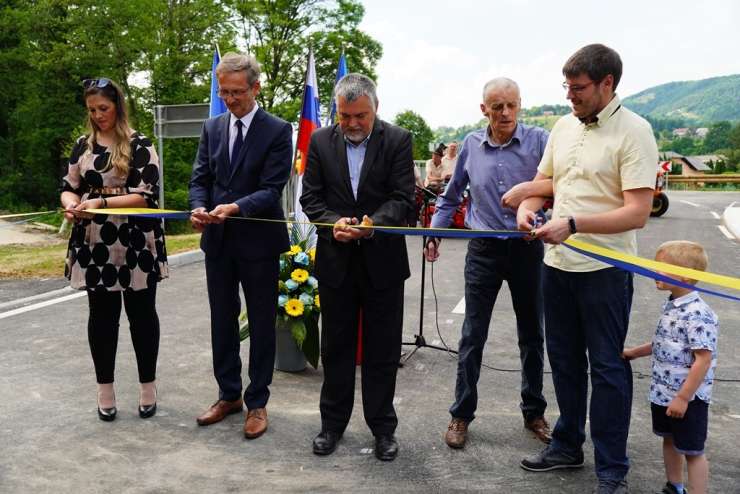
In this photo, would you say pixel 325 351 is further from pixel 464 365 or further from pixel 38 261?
pixel 38 261

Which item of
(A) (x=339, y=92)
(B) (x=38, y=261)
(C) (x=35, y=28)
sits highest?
(C) (x=35, y=28)

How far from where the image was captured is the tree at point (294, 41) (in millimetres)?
35000

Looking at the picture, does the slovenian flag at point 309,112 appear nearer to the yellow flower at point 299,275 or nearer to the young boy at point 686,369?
the yellow flower at point 299,275

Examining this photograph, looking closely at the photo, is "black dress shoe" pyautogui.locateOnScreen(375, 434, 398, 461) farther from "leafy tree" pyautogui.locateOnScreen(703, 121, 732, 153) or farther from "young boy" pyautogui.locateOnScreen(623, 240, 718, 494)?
"leafy tree" pyautogui.locateOnScreen(703, 121, 732, 153)

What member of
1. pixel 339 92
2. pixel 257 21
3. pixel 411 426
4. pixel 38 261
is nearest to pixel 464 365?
pixel 411 426

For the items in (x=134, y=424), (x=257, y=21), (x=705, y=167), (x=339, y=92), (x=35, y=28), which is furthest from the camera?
(x=705, y=167)

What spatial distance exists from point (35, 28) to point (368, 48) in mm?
17194

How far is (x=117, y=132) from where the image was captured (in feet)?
13.0

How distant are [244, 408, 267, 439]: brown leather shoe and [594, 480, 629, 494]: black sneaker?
1.81 metres

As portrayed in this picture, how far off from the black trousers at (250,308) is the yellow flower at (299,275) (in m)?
0.96

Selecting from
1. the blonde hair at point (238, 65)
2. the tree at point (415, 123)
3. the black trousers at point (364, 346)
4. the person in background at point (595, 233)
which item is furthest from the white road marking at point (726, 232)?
the tree at point (415, 123)

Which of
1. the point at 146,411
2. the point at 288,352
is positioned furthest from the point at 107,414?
the point at 288,352

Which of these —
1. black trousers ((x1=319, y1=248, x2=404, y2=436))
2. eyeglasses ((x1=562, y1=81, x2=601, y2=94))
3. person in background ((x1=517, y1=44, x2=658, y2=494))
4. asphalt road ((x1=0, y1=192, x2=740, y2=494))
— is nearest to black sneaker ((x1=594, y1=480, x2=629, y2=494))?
person in background ((x1=517, y1=44, x2=658, y2=494))

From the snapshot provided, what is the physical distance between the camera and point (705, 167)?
12419cm
